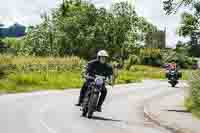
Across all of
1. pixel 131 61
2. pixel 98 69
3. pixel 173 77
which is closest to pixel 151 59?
pixel 131 61

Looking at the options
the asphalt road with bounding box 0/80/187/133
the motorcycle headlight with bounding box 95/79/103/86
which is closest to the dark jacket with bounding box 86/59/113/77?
the motorcycle headlight with bounding box 95/79/103/86

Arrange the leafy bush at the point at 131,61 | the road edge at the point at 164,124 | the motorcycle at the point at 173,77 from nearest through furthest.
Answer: the road edge at the point at 164,124
the motorcycle at the point at 173,77
the leafy bush at the point at 131,61

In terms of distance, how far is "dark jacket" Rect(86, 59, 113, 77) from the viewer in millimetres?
19078

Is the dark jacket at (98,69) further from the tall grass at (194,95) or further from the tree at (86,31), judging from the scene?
the tree at (86,31)

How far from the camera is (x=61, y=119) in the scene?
18.2m

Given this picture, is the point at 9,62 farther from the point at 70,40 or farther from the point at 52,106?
the point at 70,40

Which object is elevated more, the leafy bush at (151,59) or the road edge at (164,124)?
the road edge at (164,124)

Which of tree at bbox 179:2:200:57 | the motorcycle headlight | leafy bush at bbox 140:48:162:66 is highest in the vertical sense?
tree at bbox 179:2:200:57

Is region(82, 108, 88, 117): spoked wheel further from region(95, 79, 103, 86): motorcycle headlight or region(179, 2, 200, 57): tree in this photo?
region(179, 2, 200, 57): tree

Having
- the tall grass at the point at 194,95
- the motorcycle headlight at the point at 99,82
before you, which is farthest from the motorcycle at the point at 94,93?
the tall grass at the point at 194,95

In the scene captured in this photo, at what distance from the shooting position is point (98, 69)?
752 inches

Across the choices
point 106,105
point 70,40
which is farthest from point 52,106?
point 70,40

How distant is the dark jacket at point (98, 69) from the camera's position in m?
19.1

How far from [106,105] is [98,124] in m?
7.74
